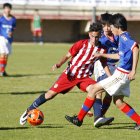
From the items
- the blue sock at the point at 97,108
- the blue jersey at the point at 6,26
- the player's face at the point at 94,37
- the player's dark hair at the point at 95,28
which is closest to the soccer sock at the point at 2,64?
the blue jersey at the point at 6,26

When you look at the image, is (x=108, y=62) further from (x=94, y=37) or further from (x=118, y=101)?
(x=118, y=101)

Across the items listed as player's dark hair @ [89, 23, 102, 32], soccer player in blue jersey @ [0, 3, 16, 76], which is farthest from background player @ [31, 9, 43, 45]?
player's dark hair @ [89, 23, 102, 32]

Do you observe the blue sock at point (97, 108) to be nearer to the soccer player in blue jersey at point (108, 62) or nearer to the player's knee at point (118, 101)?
the soccer player in blue jersey at point (108, 62)

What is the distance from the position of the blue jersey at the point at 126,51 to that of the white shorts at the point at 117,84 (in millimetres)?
117

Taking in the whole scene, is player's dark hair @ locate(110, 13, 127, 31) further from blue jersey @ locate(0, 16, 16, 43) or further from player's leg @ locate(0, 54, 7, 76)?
blue jersey @ locate(0, 16, 16, 43)

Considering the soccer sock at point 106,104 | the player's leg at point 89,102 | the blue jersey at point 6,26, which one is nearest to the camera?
the player's leg at point 89,102

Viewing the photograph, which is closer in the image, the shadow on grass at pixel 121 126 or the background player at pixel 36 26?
the shadow on grass at pixel 121 126

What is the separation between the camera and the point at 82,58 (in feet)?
31.7

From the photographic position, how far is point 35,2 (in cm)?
3631

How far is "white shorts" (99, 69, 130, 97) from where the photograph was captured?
9.09 metres

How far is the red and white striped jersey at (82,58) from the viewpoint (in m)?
9.59

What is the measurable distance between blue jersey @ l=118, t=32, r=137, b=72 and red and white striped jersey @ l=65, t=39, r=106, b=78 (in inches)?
23.8

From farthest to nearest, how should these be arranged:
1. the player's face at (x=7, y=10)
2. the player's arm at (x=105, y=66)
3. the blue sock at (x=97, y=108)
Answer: the player's face at (x=7, y=10), the player's arm at (x=105, y=66), the blue sock at (x=97, y=108)

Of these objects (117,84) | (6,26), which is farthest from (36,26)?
(117,84)
